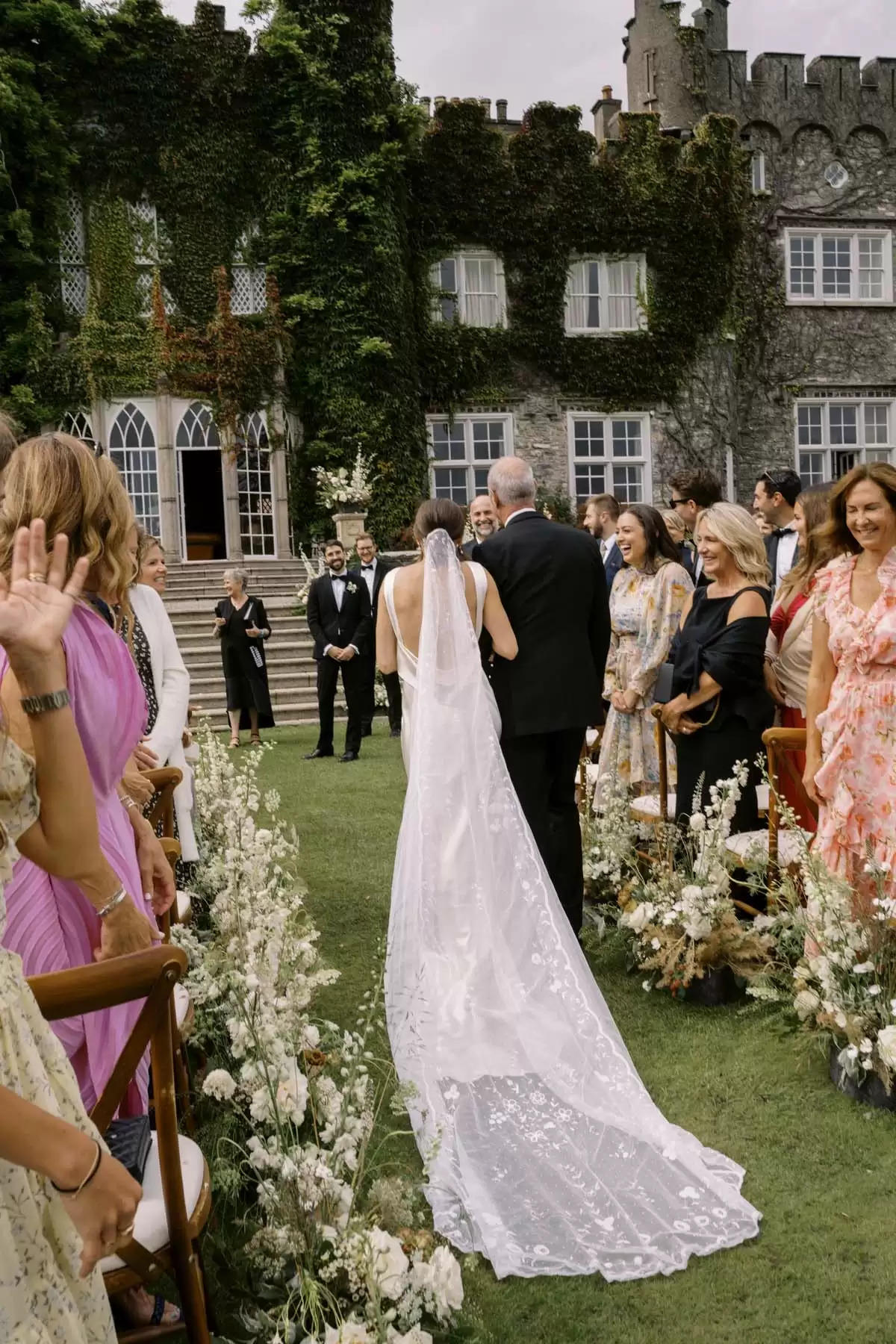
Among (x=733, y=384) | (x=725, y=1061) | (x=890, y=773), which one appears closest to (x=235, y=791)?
(x=725, y=1061)

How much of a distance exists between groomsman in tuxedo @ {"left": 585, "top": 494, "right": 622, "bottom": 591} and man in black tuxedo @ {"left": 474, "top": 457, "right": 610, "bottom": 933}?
3.57 metres

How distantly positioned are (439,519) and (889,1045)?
289cm

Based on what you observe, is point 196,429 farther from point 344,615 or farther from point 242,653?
point 344,615

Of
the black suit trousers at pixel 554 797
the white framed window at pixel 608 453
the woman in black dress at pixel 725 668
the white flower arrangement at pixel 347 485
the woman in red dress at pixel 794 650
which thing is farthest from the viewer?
the white framed window at pixel 608 453

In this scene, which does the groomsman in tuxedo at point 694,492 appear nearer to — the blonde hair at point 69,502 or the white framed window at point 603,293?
the blonde hair at point 69,502

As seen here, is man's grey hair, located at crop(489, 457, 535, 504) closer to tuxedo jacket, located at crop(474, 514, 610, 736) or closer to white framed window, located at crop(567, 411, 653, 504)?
tuxedo jacket, located at crop(474, 514, 610, 736)

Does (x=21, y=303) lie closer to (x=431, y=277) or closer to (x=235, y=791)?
(x=431, y=277)

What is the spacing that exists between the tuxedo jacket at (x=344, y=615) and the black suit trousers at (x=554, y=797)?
689cm

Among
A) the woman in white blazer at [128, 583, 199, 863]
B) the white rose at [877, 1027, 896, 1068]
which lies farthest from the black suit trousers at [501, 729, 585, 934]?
the white rose at [877, 1027, 896, 1068]

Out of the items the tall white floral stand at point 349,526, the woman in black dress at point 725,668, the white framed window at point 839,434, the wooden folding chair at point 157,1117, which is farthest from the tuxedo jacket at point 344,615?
the white framed window at point 839,434

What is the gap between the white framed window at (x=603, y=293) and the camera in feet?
71.8

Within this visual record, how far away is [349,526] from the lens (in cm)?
1747

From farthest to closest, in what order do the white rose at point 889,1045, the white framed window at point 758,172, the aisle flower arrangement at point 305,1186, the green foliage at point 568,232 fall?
the white framed window at point 758,172
the green foliage at point 568,232
the white rose at point 889,1045
the aisle flower arrangement at point 305,1186

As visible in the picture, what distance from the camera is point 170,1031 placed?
1.94 metres
